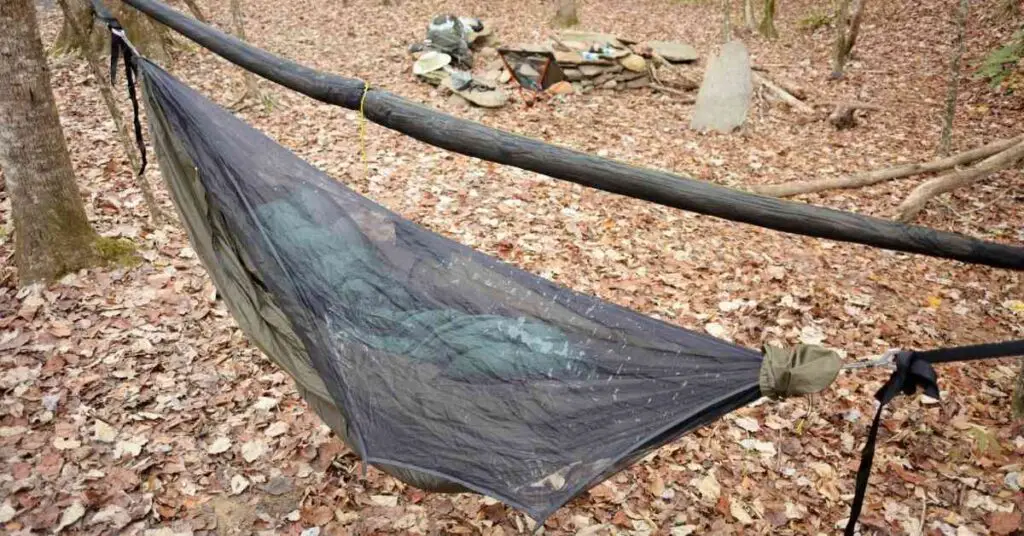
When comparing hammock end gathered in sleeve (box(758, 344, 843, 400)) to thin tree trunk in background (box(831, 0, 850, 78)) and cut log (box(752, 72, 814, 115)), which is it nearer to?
cut log (box(752, 72, 814, 115))

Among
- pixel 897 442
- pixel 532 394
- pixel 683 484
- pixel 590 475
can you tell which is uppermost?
pixel 532 394

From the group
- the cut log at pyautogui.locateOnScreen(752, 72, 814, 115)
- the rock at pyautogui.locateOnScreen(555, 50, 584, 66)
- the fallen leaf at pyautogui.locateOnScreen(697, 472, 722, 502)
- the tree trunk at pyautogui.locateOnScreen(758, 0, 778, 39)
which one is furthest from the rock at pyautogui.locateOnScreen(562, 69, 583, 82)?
the fallen leaf at pyautogui.locateOnScreen(697, 472, 722, 502)

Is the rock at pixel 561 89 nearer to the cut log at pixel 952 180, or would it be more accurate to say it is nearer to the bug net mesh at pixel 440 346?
the cut log at pixel 952 180

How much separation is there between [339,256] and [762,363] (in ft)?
4.30

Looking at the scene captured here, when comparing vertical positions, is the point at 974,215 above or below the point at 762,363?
above

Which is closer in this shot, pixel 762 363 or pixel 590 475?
pixel 762 363

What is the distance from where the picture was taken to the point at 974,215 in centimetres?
500

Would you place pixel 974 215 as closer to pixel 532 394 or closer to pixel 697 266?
pixel 697 266

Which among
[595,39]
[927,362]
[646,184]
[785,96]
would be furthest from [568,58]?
[927,362]

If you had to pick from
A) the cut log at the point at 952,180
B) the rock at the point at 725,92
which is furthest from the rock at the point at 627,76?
the cut log at the point at 952,180

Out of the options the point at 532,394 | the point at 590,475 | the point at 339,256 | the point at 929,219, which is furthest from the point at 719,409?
the point at 929,219

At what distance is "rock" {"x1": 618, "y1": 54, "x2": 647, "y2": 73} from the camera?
8.16m

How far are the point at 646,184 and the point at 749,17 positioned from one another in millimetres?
11916

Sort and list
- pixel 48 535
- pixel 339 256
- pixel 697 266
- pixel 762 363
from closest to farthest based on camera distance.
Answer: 1. pixel 762 363
2. pixel 339 256
3. pixel 48 535
4. pixel 697 266
